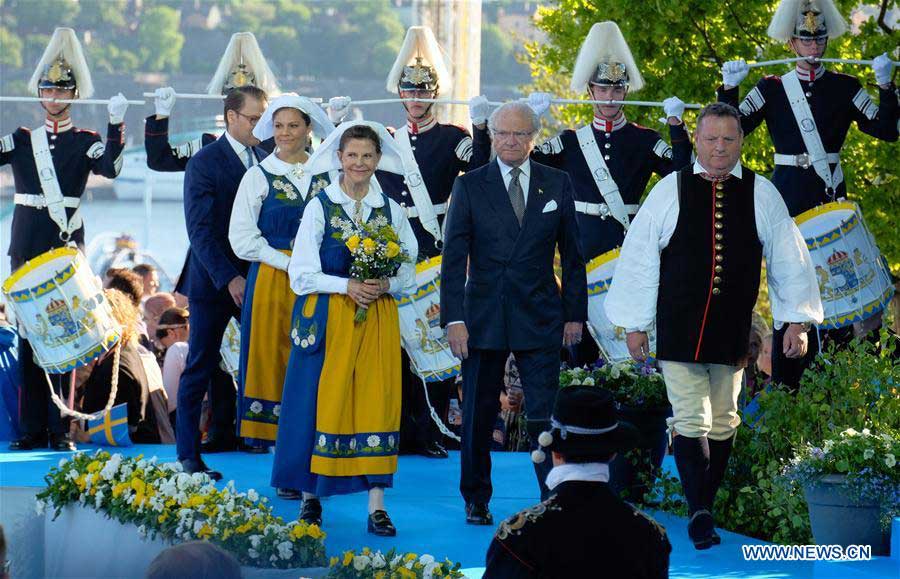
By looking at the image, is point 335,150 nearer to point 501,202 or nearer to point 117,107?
point 501,202

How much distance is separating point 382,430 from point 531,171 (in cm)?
136

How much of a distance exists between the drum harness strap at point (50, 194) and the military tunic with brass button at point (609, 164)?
2.76 meters

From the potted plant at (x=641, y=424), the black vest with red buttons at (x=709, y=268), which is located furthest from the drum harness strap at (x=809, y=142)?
the black vest with red buttons at (x=709, y=268)

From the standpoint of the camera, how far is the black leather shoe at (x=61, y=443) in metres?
9.98

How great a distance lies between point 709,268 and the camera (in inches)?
290

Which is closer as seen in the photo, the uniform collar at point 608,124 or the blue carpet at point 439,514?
the blue carpet at point 439,514

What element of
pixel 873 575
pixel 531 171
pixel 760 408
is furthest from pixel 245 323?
pixel 873 575

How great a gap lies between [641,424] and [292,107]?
231cm

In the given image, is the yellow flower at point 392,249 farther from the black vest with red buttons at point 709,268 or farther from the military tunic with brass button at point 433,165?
the military tunic with brass button at point 433,165

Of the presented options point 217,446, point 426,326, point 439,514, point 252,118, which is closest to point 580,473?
point 439,514

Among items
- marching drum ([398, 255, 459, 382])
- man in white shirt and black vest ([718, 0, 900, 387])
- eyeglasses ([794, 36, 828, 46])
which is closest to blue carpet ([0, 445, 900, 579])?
marching drum ([398, 255, 459, 382])

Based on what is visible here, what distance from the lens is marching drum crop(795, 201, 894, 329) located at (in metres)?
8.95

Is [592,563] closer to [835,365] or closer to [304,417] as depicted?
[304,417]

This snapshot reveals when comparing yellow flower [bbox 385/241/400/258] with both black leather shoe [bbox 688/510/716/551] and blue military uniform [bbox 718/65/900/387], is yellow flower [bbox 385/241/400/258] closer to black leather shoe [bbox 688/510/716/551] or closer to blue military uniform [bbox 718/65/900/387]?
black leather shoe [bbox 688/510/716/551]
